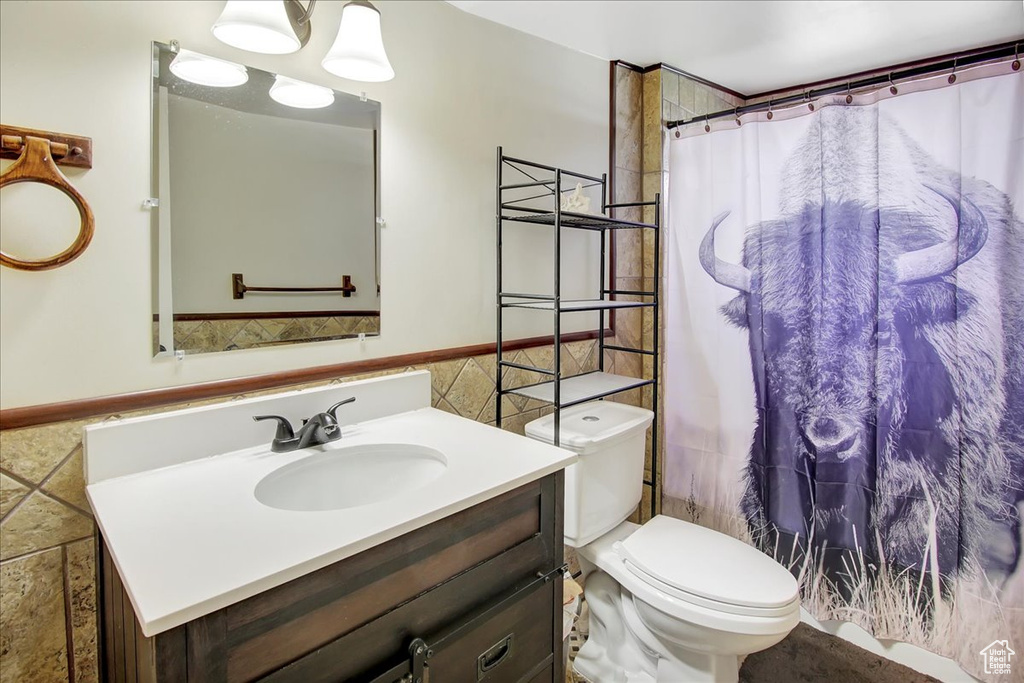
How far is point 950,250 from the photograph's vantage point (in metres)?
1.59

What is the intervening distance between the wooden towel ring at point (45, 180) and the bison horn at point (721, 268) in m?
1.90

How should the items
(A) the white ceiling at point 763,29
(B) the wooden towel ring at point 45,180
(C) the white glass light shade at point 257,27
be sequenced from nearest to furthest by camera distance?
1. (B) the wooden towel ring at point 45,180
2. (C) the white glass light shade at point 257,27
3. (A) the white ceiling at point 763,29

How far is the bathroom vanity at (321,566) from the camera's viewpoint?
2.31 ft

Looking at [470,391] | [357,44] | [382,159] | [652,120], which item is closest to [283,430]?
[470,391]

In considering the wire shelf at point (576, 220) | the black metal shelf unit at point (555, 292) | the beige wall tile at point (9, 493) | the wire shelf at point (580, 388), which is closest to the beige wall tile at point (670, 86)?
the black metal shelf unit at point (555, 292)

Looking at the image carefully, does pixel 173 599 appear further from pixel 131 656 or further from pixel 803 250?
pixel 803 250

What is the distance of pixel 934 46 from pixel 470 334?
6.97 ft

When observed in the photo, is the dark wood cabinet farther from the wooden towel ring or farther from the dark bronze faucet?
the wooden towel ring

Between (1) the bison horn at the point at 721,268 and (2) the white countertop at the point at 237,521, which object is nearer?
(2) the white countertop at the point at 237,521

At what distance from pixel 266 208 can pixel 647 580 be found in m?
1.40

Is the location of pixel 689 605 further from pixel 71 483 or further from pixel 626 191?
pixel 626 191

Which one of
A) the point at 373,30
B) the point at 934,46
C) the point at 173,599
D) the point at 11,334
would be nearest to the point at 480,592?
the point at 173,599

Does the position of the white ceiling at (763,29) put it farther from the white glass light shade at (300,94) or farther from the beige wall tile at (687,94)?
the white glass light shade at (300,94)

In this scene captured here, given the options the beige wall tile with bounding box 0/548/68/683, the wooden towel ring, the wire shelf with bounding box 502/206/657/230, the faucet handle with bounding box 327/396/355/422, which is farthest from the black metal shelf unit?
the beige wall tile with bounding box 0/548/68/683
